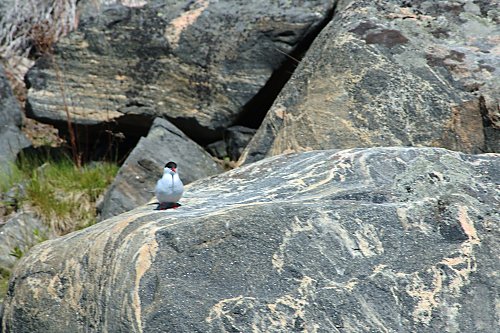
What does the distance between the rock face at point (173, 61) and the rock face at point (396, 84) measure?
35.8 inches

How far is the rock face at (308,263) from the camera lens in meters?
3.73

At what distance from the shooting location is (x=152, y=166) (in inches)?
261

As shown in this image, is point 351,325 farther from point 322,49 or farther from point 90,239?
point 322,49

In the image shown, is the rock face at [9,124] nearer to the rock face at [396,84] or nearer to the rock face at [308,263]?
the rock face at [396,84]

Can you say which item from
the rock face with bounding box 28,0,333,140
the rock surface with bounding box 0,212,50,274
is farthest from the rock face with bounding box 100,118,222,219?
the rock surface with bounding box 0,212,50,274

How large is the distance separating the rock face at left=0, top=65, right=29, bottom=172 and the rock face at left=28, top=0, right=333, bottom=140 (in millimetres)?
438

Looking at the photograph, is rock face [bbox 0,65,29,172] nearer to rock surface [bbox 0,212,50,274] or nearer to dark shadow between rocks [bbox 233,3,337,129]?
rock surface [bbox 0,212,50,274]

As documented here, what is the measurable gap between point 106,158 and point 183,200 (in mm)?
3090

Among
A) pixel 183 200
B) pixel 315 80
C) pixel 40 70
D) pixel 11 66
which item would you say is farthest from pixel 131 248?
pixel 11 66

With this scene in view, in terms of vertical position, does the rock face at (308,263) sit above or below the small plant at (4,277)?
above

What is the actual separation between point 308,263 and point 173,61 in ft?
12.6

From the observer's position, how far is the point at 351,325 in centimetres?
372

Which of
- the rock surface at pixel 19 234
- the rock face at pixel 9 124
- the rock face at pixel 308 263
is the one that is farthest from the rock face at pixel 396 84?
the rock face at pixel 9 124

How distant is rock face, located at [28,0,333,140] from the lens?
23.6 ft
